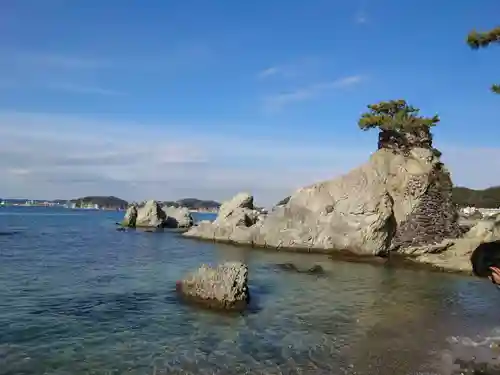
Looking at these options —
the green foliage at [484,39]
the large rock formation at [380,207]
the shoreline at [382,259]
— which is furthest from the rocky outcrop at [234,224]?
the green foliage at [484,39]

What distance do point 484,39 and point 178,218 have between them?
278 ft

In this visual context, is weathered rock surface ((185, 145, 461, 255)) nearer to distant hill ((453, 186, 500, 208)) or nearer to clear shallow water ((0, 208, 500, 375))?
clear shallow water ((0, 208, 500, 375))

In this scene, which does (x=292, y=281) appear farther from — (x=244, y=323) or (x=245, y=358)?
(x=245, y=358)

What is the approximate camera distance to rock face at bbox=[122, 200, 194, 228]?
9206 cm

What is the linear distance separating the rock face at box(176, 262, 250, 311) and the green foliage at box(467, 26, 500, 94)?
43.5 ft

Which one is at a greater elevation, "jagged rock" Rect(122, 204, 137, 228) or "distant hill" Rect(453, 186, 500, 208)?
"distant hill" Rect(453, 186, 500, 208)

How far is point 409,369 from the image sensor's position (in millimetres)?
12305

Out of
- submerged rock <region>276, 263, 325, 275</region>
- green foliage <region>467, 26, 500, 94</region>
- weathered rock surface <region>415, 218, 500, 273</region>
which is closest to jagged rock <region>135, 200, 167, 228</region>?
submerged rock <region>276, 263, 325, 275</region>

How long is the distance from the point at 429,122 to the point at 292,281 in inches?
1168

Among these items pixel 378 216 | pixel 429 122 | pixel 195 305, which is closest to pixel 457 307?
pixel 195 305

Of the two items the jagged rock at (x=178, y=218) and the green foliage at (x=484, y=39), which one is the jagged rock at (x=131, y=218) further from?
the green foliage at (x=484, y=39)

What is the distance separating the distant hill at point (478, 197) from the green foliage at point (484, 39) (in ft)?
353

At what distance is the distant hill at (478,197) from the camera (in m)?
121

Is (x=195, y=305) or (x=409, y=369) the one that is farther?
(x=195, y=305)
